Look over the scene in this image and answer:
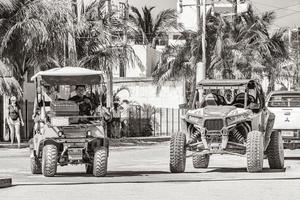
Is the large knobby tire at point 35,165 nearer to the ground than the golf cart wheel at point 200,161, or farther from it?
farther from it

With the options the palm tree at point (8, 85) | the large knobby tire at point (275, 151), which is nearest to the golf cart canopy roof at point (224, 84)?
the large knobby tire at point (275, 151)

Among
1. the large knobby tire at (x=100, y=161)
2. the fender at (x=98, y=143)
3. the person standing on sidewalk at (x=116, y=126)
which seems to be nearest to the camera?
the large knobby tire at (x=100, y=161)

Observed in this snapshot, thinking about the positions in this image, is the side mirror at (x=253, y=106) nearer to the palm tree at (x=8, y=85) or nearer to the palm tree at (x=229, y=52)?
the palm tree at (x=8, y=85)

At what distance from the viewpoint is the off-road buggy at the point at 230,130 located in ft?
69.6

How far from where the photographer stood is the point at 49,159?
19.6m

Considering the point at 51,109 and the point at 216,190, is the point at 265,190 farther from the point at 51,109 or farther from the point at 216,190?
the point at 51,109

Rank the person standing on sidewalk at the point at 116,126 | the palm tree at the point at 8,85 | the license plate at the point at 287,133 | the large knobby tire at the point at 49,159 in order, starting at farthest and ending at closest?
1. the person standing on sidewalk at the point at 116,126
2. the palm tree at the point at 8,85
3. the license plate at the point at 287,133
4. the large knobby tire at the point at 49,159

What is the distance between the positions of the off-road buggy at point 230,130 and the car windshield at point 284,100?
19.8 ft

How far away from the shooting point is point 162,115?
54.9 meters

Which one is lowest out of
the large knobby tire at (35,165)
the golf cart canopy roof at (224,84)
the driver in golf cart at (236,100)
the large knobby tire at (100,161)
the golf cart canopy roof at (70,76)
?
the large knobby tire at (35,165)

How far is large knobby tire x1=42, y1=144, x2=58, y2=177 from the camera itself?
1959 centimetres

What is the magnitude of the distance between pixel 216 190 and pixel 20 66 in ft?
74.6

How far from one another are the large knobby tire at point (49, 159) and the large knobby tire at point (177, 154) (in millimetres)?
2866

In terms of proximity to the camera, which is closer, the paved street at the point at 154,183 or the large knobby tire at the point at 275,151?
the paved street at the point at 154,183
